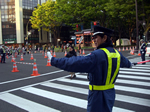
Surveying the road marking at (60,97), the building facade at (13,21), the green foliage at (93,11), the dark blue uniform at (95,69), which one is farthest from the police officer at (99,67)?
the building facade at (13,21)

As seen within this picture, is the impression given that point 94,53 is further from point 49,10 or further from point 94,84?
point 49,10

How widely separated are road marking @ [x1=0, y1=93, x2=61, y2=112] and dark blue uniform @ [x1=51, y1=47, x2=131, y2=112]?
2.54 m

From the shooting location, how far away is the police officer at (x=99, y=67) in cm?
→ 197

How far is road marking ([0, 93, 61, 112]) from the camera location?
4504 millimetres

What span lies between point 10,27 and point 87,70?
210 ft

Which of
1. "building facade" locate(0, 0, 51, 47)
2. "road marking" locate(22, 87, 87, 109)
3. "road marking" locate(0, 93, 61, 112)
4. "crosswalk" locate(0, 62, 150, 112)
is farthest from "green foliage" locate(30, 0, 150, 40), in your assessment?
"road marking" locate(0, 93, 61, 112)

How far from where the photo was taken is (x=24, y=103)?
16.6ft

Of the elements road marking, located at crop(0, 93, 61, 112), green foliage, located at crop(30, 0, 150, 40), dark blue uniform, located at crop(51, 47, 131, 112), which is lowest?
road marking, located at crop(0, 93, 61, 112)

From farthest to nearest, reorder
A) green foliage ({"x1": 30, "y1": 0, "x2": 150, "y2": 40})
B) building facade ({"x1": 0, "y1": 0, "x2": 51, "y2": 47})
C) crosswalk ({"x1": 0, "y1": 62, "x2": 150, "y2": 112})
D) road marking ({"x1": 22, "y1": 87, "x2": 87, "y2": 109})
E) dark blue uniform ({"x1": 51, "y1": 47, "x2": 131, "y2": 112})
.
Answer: building facade ({"x1": 0, "y1": 0, "x2": 51, "y2": 47}) → green foliage ({"x1": 30, "y1": 0, "x2": 150, "y2": 40}) → road marking ({"x1": 22, "y1": 87, "x2": 87, "y2": 109}) → crosswalk ({"x1": 0, "y1": 62, "x2": 150, "y2": 112}) → dark blue uniform ({"x1": 51, "y1": 47, "x2": 131, "y2": 112})

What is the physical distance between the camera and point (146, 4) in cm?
2728

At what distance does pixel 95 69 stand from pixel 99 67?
6 cm

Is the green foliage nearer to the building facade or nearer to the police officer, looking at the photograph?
the building facade

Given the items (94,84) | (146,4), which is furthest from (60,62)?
(146,4)

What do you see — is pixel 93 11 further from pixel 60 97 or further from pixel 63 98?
pixel 63 98
